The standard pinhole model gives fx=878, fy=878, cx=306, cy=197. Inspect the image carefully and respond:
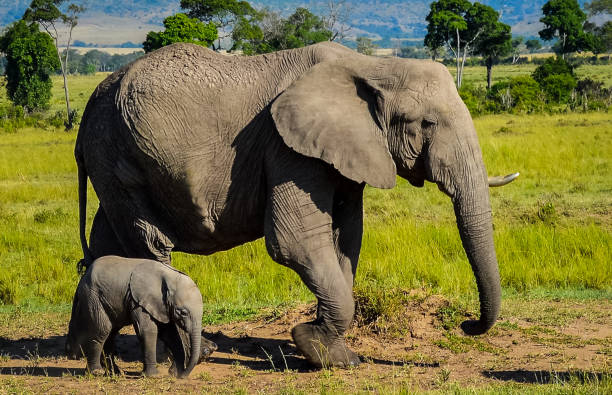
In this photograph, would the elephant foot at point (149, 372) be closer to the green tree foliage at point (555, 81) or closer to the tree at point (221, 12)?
the green tree foliage at point (555, 81)

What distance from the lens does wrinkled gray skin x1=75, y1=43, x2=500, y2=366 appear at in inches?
231

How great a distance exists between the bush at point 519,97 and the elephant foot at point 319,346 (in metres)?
26.5

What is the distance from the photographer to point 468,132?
587 cm

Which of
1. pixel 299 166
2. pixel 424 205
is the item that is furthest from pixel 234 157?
pixel 424 205

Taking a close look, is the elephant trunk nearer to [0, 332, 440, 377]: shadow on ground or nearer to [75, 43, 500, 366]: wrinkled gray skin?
[75, 43, 500, 366]: wrinkled gray skin

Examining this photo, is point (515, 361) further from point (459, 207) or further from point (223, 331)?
point (223, 331)

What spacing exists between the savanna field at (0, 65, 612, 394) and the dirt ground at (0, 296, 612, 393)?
16 mm

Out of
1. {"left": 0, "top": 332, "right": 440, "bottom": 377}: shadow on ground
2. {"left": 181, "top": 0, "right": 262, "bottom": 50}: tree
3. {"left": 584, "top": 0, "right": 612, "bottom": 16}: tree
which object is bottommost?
{"left": 0, "top": 332, "right": 440, "bottom": 377}: shadow on ground

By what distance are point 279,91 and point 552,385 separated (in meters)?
2.71

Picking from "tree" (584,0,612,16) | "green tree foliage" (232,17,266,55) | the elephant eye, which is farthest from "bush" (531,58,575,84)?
"tree" (584,0,612,16)

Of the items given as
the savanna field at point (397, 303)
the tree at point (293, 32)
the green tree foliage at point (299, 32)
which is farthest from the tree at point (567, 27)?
the savanna field at point (397, 303)

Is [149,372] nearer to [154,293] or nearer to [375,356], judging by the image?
[154,293]

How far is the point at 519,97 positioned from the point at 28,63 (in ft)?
72.4

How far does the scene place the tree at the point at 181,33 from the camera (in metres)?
35.5
